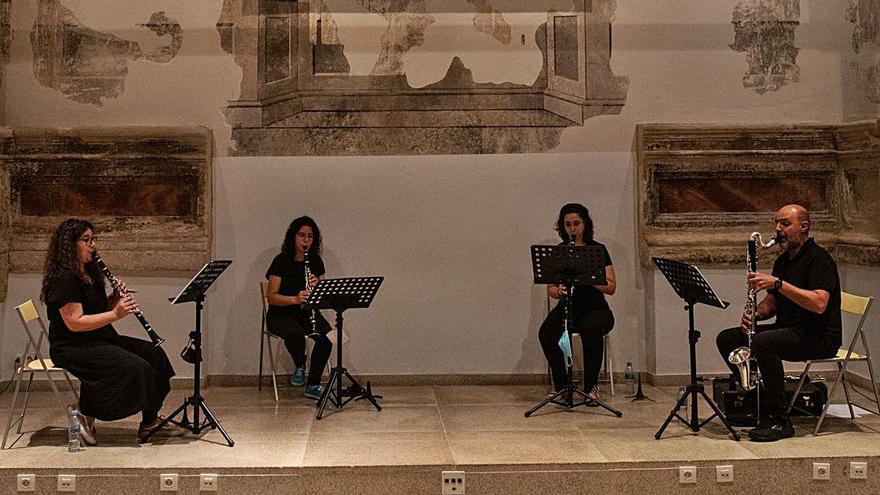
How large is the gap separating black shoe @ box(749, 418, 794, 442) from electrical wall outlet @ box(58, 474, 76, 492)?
3.53 meters

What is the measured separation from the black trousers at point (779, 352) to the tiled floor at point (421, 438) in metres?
0.24

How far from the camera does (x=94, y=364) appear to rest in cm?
499

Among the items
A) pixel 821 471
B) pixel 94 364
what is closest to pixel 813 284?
pixel 821 471

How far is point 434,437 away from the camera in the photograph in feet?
17.2

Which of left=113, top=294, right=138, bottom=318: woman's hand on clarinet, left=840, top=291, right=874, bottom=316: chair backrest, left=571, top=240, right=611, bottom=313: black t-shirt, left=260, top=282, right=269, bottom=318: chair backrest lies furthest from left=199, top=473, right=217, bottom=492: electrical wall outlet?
left=840, top=291, right=874, bottom=316: chair backrest

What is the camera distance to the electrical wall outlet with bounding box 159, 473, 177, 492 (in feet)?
14.9

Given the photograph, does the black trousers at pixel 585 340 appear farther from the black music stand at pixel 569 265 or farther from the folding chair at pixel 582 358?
the black music stand at pixel 569 265

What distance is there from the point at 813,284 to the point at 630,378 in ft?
5.76

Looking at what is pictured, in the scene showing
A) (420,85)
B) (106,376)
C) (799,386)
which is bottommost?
(799,386)

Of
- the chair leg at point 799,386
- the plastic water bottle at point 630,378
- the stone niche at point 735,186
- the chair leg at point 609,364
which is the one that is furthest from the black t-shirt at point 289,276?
the chair leg at point 799,386

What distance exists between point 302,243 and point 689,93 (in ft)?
9.98

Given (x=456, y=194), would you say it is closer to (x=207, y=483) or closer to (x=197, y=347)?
(x=197, y=347)

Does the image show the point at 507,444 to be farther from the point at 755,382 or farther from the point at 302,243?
the point at 302,243

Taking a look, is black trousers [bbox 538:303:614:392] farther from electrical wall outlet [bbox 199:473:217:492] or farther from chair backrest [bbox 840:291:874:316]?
electrical wall outlet [bbox 199:473:217:492]
